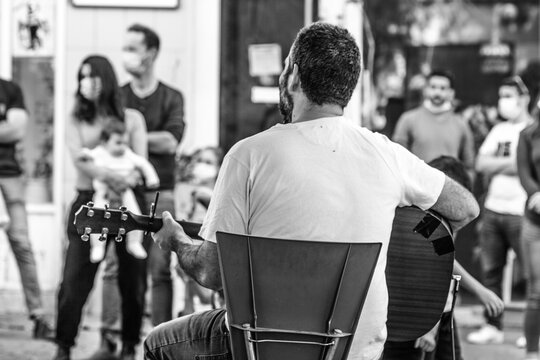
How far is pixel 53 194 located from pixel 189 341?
5.13m

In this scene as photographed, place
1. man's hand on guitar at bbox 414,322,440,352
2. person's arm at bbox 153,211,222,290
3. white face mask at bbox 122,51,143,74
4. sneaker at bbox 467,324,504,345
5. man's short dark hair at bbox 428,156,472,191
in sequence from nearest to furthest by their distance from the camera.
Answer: person's arm at bbox 153,211,222,290 < man's hand on guitar at bbox 414,322,440,352 < man's short dark hair at bbox 428,156,472,191 < white face mask at bbox 122,51,143,74 < sneaker at bbox 467,324,504,345

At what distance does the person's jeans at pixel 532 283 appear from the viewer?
7.20 m

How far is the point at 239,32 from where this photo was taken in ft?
28.9

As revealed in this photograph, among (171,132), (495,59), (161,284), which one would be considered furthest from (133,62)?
(495,59)

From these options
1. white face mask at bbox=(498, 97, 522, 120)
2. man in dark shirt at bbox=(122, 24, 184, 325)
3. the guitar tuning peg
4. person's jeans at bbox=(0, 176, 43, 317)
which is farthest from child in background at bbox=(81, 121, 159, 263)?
the guitar tuning peg

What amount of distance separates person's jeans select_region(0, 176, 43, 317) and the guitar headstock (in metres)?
4.22

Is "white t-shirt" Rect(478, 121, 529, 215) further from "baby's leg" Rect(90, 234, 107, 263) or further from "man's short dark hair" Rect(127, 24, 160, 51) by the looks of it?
"baby's leg" Rect(90, 234, 107, 263)

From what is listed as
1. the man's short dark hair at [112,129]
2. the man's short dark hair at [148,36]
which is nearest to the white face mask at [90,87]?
the man's short dark hair at [112,129]

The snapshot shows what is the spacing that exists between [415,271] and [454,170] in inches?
45.0

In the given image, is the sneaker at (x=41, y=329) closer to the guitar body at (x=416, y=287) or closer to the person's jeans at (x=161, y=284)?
the person's jeans at (x=161, y=284)

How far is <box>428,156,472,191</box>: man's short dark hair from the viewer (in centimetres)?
507

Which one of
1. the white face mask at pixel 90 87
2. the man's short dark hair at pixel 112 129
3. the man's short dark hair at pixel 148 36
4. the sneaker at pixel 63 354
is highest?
the man's short dark hair at pixel 148 36

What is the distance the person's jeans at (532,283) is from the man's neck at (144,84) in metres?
2.50

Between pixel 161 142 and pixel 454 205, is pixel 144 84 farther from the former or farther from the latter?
pixel 454 205
